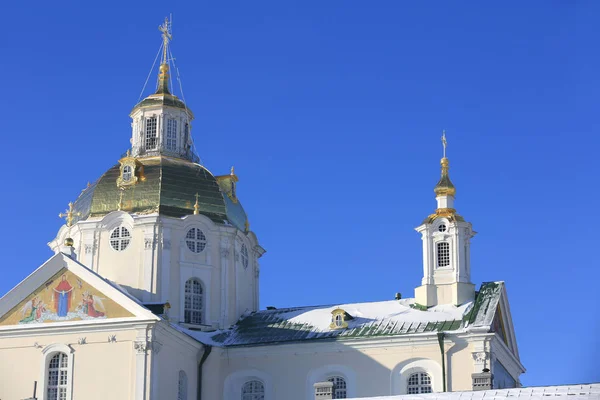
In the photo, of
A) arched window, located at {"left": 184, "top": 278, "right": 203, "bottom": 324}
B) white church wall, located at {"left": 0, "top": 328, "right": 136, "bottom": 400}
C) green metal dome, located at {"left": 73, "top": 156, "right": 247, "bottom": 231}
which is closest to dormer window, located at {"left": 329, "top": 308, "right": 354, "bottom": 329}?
arched window, located at {"left": 184, "top": 278, "right": 203, "bottom": 324}

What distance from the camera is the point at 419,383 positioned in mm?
45750

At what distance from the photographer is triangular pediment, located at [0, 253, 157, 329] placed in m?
44.0

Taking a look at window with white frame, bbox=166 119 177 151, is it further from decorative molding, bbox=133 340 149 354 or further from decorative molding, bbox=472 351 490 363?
decorative molding, bbox=472 351 490 363

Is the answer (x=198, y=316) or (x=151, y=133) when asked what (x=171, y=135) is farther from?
(x=198, y=316)

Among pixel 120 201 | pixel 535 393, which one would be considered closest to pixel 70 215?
pixel 120 201

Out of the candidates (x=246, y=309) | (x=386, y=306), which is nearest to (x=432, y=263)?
(x=386, y=306)

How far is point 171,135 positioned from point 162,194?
16.6ft

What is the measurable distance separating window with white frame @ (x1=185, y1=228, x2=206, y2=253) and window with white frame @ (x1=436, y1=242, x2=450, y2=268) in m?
9.27

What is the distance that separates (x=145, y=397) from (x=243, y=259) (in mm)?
11024

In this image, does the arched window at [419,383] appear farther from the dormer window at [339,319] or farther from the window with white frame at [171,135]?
the window with white frame at [171,135]

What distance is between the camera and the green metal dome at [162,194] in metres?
50.4

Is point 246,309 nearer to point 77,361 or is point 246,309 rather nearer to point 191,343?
point 191,343

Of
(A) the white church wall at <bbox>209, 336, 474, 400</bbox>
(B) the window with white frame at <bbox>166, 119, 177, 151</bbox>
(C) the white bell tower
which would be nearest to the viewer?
(A) the white church wall at <bbox>209, 336, 474, 400</bbox>

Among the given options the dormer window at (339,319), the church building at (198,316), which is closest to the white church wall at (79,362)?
the church building at (198,316)
